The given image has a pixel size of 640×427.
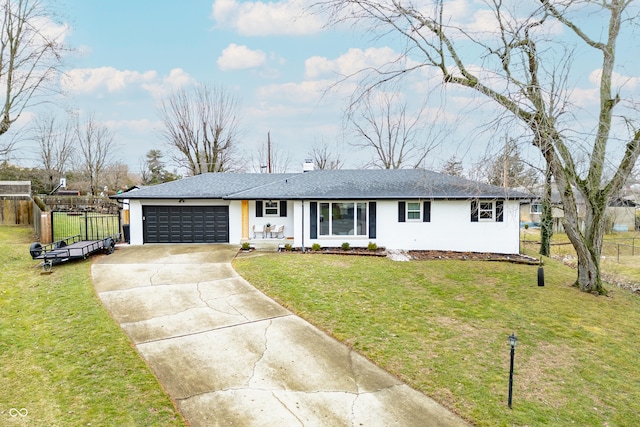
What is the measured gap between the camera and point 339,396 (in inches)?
175

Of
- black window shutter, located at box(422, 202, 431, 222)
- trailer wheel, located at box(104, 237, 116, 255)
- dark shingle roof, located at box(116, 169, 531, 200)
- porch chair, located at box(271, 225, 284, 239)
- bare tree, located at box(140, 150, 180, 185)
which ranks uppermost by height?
bare tree, located at box(140, 150, 180, 185)

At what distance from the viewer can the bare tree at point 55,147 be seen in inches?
1316

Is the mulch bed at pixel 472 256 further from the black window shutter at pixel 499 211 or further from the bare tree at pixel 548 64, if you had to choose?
the bare tree at pixel 548 64

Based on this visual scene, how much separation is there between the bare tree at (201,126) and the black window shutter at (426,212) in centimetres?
2035

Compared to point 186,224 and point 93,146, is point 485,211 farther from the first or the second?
point 93,146

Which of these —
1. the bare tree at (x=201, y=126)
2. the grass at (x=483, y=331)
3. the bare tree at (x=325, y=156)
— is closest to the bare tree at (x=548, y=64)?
the grass at (x=483, y=331)

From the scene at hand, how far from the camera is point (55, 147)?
117 ft

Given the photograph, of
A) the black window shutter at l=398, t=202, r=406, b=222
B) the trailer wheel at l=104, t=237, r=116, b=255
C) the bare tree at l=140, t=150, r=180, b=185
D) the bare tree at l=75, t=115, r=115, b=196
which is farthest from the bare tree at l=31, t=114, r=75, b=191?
the black window shutter at l=398, t=202, r=406, b=222

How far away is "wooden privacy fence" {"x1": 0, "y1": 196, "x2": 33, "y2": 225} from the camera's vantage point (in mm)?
19594

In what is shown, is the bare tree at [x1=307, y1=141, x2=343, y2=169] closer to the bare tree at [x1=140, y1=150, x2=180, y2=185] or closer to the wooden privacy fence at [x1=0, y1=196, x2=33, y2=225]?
the bare tree at [x1=140, y1=150, x2=180, y2=185]

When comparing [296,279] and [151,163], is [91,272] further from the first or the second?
[151,163]

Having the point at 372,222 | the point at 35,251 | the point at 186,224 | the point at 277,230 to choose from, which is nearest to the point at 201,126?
the point at 186,224

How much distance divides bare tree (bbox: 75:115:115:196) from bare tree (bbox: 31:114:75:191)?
89 cm

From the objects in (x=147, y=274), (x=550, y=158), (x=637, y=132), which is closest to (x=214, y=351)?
(x=147, y=274)
